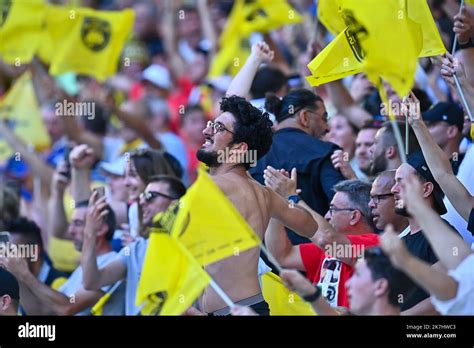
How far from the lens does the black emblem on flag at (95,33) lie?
11984 mm

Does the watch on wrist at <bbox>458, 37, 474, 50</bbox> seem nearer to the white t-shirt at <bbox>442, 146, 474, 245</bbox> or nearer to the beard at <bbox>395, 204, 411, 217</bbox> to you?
the white t-shirt at <bbox>442, 146, 474, 245</bbox>

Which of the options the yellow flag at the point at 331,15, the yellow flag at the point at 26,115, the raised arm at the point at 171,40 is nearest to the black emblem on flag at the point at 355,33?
the yellow flag at the point at 331,15

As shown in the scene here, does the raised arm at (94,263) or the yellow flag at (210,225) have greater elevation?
the yellow flag at (210,225)

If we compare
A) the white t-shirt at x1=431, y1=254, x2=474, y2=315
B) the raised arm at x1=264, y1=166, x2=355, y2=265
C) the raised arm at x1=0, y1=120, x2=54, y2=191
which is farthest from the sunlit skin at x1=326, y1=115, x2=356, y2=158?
the white t-shirt at x1=431, y1=254, x2=474, y2=315

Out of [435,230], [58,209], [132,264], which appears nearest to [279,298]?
[132,264]

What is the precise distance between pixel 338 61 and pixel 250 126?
886 millimetres

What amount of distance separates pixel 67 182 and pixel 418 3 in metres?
3.69

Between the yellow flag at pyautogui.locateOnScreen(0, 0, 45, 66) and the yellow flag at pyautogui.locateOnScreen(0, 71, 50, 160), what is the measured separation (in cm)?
128

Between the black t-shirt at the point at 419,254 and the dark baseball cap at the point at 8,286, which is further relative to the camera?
the dark baseball cap at the point at 8,286

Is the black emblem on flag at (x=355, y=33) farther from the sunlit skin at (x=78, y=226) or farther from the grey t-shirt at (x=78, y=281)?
the sunlit skin at (x=78, y=226)

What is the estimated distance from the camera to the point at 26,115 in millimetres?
13492

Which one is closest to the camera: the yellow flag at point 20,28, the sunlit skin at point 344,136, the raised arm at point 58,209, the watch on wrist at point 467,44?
Answer: the watch on wrist at point 467,44

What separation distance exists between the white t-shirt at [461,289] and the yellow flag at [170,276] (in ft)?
3.78

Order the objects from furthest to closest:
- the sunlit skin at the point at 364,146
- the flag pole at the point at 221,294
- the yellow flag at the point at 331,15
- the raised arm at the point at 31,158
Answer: the raised arm at the point at 31,158
the sunlit skin at the point at 364,146
the yellow flag at the point at 331,15
the flag pole at the point at 221,294
